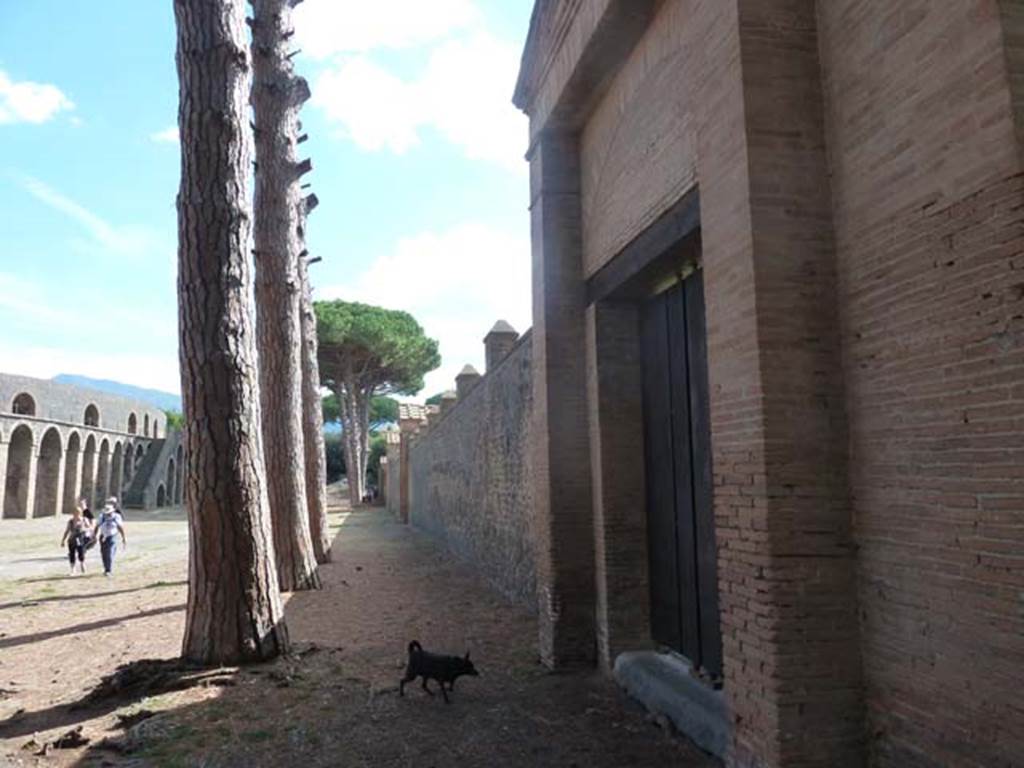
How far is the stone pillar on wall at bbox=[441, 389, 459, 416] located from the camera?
16.1m

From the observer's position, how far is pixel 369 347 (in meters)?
37.4

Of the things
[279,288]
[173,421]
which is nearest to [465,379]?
[279,288]

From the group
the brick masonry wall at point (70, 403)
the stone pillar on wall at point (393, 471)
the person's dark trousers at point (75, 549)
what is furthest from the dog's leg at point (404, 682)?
the brick masonry wall at point (70, 403)

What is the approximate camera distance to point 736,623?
353 cm

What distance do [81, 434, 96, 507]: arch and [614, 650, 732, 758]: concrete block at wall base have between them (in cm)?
4623

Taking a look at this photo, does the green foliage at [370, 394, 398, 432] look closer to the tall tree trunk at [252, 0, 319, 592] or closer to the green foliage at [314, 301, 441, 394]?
the green foliage at [314, 301, 441, 394]

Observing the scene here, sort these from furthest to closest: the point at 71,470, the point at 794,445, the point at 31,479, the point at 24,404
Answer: the point at 71,470, the point at 24,404, the point at 31,479, the point at 794,445

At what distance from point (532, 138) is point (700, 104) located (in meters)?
3.29

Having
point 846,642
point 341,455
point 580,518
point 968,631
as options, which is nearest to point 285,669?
point 580,518

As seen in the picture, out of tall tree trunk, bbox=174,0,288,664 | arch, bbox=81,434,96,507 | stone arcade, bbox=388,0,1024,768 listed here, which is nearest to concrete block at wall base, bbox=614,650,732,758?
stone arcade, bbox=388,0,1024,768

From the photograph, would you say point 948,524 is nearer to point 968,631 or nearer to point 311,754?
point 968,631

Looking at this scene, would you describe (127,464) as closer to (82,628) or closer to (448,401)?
(448,401)

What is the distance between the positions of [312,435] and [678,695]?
35.4ft

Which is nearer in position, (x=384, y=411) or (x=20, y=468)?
(x=20, y=468)
